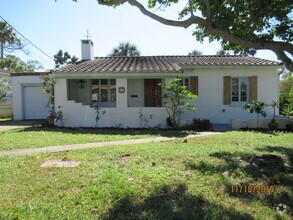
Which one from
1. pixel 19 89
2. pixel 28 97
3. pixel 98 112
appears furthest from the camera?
pixel 28 97

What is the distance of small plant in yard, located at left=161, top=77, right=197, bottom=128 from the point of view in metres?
13.2

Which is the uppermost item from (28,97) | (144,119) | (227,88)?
(227,88)

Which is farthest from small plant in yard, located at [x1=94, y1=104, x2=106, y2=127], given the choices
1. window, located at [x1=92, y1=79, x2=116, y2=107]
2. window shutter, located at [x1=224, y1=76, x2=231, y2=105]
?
window shutter, located at [x1=224, y1=76, x2=231, y2=105]

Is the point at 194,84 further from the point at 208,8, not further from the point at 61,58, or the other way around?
the point at 61,58

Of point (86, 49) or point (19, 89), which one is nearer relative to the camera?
point (19, 89)

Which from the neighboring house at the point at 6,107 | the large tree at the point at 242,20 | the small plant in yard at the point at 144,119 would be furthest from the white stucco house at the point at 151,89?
the large tree at the point at 242,20

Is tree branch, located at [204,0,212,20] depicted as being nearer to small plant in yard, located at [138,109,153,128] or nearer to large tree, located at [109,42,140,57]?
small plant in yard, located at [138,109,153,128]

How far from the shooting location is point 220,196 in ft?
14.4

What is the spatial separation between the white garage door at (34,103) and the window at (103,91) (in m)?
4.21

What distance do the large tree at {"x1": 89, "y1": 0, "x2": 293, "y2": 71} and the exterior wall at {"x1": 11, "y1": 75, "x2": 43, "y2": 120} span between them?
13.1 meters

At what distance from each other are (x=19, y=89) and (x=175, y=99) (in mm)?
11663

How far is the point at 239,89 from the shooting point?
16578 mm

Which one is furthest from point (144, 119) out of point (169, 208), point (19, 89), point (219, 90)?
point (169, 208)

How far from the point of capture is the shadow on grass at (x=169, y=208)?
3.72 metres
